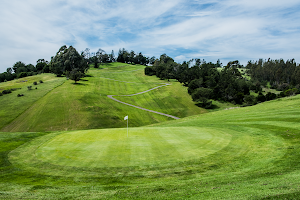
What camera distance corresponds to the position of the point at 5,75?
426 ft

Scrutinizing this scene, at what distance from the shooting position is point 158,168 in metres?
13.6

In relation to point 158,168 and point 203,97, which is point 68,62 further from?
point 158,168

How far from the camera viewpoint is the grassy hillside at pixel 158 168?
9711 millimetres

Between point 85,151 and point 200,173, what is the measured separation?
10906 mm

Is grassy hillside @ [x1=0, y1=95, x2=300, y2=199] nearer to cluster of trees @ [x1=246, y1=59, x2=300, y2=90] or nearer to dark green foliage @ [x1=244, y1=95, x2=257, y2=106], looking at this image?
dark green foliage @ [x1=244, y1=95, x2=257, y2=106]

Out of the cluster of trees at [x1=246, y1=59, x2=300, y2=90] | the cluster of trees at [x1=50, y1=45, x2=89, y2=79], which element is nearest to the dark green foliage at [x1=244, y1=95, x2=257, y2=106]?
the cluster of trees at [x1=246, y1=59, x2=300, y2=90]

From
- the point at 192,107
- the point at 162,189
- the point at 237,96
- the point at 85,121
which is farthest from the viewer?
the point at 237,96

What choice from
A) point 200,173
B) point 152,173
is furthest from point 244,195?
point 152,173

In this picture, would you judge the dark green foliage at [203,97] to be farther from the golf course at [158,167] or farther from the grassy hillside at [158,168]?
the grassy hillside at [158,168]

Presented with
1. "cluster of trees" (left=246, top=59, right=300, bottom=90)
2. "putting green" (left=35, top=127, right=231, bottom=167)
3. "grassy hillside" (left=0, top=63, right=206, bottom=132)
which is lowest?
"grassy hillside" (left=0, top=63, right=206, bottom=132)

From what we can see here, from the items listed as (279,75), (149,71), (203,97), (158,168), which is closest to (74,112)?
(158,168)

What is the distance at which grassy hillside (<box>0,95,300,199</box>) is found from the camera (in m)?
9.71

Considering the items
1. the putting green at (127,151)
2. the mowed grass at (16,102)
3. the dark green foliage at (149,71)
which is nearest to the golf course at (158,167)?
the putting green at (127,151)

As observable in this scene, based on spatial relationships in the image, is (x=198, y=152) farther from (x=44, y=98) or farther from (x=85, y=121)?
(x=44, y=98)
